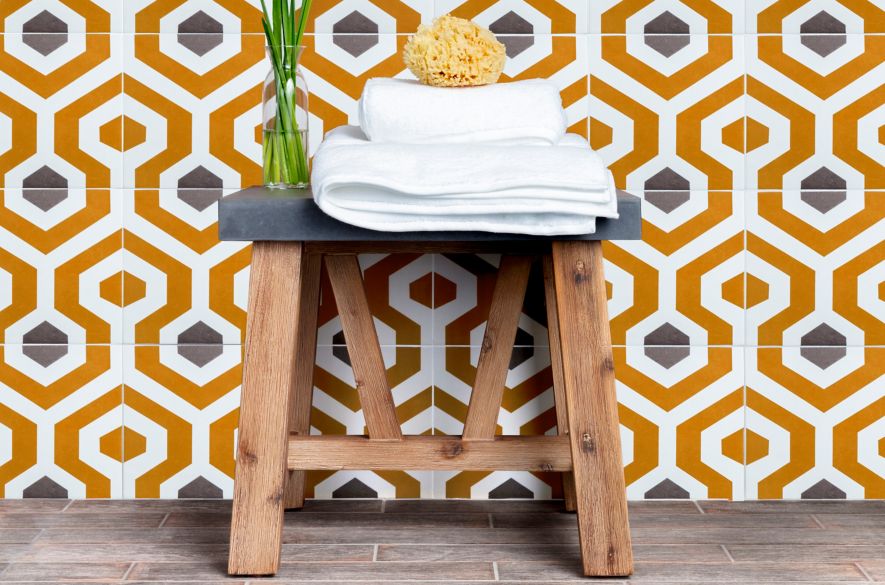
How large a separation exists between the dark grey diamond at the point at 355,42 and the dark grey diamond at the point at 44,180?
1.84 ft

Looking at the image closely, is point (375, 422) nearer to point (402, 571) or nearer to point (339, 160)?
point (402, 571)

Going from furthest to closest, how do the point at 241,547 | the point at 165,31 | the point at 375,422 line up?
the point at 165,31 < the point at 375,422 < the point at 241,547

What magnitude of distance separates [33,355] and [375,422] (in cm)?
70

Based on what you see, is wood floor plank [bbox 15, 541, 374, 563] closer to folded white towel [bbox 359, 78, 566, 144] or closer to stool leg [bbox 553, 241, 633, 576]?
stool leg [bbox 553, 241, 633, 576]

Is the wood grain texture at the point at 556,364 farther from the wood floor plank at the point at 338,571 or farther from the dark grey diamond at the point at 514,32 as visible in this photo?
the dark grey diamond at the point at 514,32

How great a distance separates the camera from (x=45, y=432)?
6.16ft

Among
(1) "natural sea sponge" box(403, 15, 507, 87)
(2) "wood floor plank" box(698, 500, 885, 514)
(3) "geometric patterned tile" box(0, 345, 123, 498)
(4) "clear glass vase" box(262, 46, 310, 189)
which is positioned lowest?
(2) "wood floor plank" box(698, 500, 885, 514)

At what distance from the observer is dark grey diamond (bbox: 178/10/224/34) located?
71.3 inches

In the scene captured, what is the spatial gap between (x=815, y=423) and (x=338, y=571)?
952 mm

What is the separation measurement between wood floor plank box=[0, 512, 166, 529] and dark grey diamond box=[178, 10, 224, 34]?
87cm

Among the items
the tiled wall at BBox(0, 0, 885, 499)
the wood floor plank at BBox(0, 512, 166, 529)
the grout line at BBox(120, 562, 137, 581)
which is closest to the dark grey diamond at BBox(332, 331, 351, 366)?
the tiled wall at BBox(0, 0, 885, 499)

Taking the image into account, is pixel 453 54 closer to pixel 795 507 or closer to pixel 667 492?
pixel 667 492

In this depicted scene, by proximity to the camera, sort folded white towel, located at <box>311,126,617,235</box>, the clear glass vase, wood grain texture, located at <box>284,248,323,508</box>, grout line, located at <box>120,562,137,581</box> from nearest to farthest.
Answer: folded white towel, located at <box>311,126,617,235</box>, grout line, located at <box>120,562,137,581</box>, the clear glass vase, wood grain texture, located at <box>284,248,323,508</box>

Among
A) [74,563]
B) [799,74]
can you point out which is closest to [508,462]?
[74,563]
